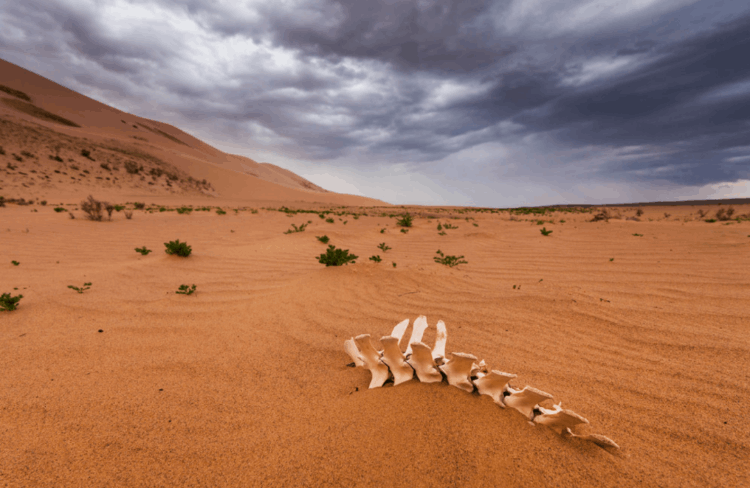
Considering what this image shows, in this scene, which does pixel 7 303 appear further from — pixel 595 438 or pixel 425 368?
pixel 595 438

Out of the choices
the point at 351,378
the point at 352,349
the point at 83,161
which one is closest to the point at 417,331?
the point at 352,349

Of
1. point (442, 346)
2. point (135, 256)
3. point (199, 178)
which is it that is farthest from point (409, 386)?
point (199, 178)

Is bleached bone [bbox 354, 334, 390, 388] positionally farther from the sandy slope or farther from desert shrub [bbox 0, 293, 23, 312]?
desert shrub [bbox 0, 293, 23, 312]

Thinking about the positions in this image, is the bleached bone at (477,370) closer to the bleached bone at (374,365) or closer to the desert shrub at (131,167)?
the bleached bone at (374,365)

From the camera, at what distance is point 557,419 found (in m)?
1.29

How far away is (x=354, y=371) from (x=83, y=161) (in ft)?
117

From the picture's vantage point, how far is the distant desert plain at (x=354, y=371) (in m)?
1.25

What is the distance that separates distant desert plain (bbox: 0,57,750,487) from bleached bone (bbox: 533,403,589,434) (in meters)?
0.06

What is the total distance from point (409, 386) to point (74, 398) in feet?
6.48

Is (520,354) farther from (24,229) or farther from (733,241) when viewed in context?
(24,229)

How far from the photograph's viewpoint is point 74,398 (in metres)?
1.73

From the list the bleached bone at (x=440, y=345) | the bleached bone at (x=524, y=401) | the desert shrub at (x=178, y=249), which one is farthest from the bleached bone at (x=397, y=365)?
the desert shrub at (x=178, y=249)

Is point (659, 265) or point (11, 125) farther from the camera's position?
point (11, 125)

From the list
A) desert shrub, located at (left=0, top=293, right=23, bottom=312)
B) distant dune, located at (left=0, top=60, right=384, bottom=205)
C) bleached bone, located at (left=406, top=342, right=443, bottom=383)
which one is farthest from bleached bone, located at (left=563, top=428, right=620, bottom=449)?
distant dune, located at (left=0, top=60, right=384, bottom=205)
